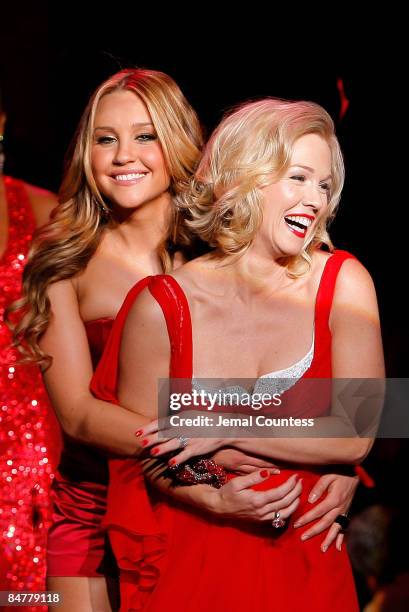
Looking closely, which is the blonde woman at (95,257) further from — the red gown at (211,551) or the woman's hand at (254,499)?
the woman's hand at (254,499)

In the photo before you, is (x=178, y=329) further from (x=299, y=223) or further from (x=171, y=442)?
(x=299, y=223)

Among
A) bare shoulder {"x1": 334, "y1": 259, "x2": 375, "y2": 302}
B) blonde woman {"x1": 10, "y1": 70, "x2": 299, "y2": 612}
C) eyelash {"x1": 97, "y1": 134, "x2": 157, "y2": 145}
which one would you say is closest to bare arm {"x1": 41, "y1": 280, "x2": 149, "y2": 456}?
blonde woman {"x1": 10, "y1": 70, "x2": 299, "y2": 612}

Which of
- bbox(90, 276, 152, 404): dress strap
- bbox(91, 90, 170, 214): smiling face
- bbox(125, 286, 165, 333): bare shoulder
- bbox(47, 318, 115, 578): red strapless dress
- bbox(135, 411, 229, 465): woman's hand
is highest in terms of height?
bbox(91, 90, 170, 214): smiling face

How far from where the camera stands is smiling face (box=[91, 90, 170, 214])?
2.18 meters

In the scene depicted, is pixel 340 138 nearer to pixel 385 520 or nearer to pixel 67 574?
pixel 385 520

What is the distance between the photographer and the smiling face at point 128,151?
2.18 metres

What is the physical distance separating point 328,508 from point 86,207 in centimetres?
92

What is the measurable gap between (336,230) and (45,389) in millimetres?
881

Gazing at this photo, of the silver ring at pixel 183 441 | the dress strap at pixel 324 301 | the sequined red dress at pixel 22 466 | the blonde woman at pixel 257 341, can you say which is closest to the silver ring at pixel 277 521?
the blonde woman at pixel 257 341

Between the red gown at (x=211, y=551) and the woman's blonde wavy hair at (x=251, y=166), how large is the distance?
0.15 m

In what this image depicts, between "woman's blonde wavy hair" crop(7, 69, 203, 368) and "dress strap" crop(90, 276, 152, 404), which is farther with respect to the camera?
"woman's blonde wavy hair" crop(7, 69, 203, 368)

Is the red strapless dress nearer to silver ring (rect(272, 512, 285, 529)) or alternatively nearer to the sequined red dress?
the sequined red dress

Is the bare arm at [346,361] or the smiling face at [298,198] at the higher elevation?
the smiling face at [298,198]

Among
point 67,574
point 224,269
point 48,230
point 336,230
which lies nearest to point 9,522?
point 67,574
